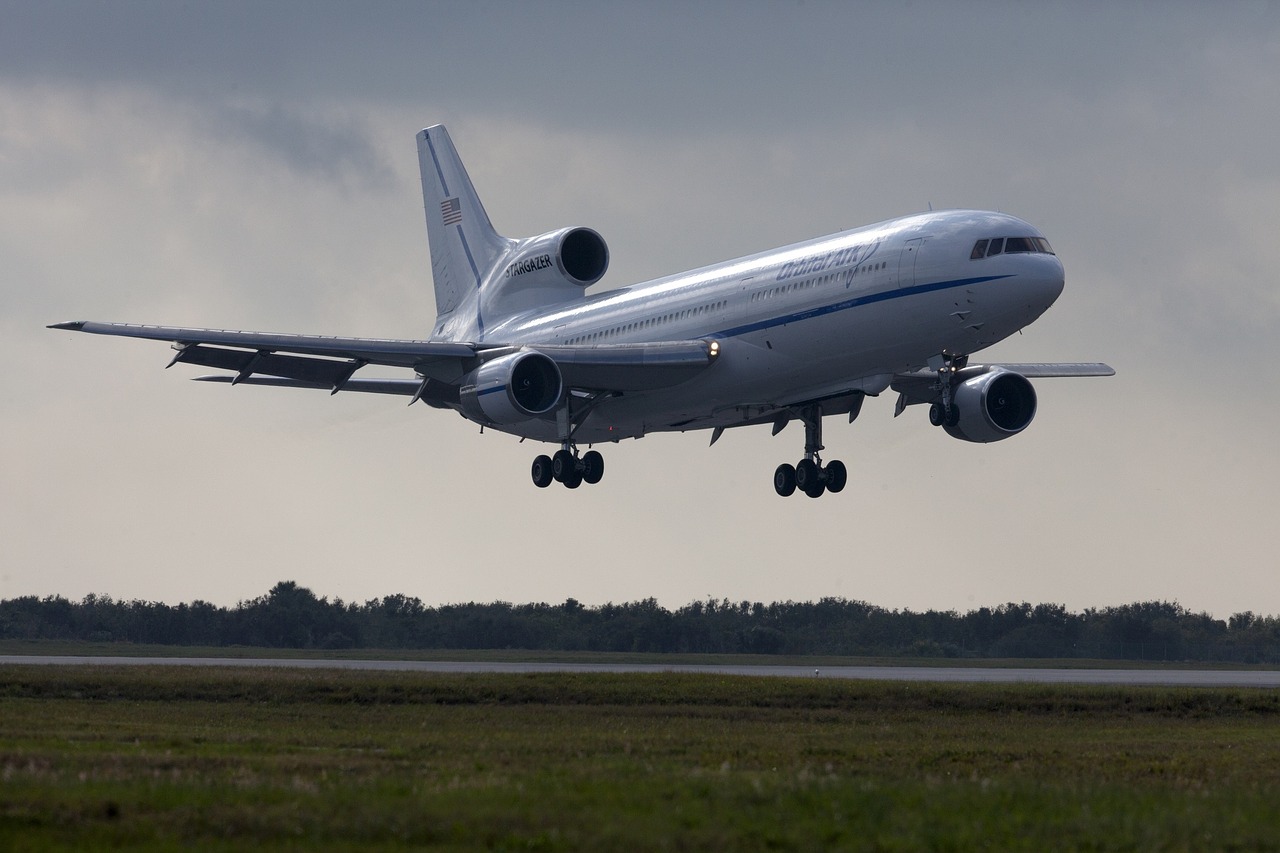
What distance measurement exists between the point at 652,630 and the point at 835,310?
41.8 meters

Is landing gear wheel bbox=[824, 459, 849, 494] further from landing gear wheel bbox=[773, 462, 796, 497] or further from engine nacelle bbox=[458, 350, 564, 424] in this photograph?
engine nacelle bbox=[458, 350, 564, 424]

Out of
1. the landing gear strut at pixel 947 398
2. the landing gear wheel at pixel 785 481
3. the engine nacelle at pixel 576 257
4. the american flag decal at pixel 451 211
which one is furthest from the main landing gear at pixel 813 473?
the american flag decal at pixel 451 211

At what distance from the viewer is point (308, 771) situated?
822 inches

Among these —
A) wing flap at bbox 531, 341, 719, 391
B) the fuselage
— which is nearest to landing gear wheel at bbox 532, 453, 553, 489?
the fuselage

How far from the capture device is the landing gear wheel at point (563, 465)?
188 feet

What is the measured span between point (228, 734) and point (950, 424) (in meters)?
28.0

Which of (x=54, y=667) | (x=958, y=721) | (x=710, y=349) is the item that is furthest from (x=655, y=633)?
(x=958, y=721)

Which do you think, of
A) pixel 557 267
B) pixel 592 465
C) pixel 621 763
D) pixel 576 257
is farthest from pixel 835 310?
pixel 621 763

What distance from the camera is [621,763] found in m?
22.9

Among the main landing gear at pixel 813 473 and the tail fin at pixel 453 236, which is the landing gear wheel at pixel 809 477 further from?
the tail fin at pixel 453 236

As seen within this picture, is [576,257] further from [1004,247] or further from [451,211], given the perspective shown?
[1004,247]

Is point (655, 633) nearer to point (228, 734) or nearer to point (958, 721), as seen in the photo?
point (958, 721)

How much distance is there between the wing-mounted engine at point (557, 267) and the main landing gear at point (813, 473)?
11.6 meters

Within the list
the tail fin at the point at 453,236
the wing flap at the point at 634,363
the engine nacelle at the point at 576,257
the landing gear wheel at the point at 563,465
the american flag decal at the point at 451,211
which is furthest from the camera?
the american flag decal at the point at 451,211
